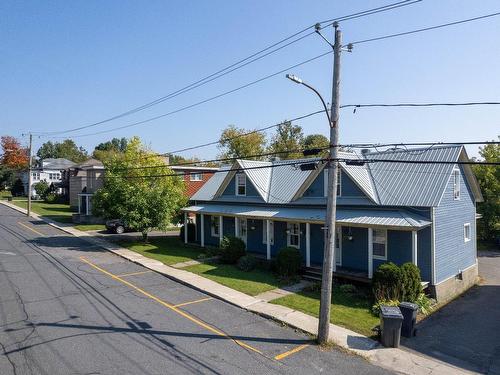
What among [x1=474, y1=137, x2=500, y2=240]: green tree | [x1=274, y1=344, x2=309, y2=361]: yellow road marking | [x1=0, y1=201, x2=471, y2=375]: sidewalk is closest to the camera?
[x1=274, y1=344, x2=309, y2=361]: yellow road marking

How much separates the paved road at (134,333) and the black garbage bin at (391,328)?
1.70 metres

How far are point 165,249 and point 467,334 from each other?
64.3ft

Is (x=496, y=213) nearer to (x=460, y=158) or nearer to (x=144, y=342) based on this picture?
(x=460, y=158)

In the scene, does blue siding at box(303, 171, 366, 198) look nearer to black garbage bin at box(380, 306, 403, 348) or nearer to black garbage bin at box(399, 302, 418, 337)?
black garbage bin at box(399, 302, 418, 337)

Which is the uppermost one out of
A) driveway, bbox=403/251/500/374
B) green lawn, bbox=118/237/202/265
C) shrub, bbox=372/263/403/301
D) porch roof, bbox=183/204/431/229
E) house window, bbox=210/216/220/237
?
porch roof, bbox=183/204/431/229

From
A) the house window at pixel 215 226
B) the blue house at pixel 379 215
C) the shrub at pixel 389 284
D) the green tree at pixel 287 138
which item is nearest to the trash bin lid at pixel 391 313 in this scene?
the shrub at pixel 389 284

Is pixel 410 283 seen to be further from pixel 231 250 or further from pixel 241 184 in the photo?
pixel 241 184

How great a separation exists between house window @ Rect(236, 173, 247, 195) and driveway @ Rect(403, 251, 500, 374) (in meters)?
14.1

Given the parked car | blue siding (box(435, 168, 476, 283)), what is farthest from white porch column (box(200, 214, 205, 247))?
blue siding (box(435, 168, 476, 283))

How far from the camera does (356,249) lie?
66.3 feet

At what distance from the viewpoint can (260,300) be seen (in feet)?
54.0

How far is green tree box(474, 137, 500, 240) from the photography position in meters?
33.5

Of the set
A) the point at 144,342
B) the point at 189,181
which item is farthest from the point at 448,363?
the point at 189,181

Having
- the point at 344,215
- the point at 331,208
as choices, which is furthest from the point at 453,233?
the point at 331,208
